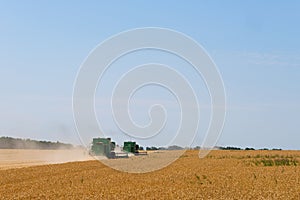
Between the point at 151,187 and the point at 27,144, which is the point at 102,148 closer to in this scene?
the point at 151,187

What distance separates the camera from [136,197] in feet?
63.2

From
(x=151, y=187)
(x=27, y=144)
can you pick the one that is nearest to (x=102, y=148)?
(x=151, y=187)

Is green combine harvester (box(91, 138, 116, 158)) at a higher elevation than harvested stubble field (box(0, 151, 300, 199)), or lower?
higher

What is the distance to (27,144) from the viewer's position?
9431 centimetres

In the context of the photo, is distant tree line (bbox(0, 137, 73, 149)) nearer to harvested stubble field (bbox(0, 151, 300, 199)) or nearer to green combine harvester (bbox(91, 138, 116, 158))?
green combine harvester (bbox(91, 138, 116, 158))

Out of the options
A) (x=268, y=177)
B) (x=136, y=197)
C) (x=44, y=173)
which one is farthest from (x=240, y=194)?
(x=44, y=173)

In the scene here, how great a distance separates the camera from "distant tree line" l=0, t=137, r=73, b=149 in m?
89.2

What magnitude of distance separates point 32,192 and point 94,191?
2.38 meters

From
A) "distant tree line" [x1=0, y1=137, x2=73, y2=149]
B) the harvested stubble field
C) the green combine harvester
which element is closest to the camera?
the harvested stubble field

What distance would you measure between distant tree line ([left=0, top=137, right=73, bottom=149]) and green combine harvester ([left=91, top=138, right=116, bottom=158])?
28553mm

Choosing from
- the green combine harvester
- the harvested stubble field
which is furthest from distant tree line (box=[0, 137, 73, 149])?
the harvested stubble field

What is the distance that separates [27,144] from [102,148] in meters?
41.6

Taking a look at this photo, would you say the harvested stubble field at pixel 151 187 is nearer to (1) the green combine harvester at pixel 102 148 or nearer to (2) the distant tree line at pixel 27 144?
(1) the green combine harvester at pixel 102 148

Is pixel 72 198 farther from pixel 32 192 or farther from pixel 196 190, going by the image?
pixel 196 190
